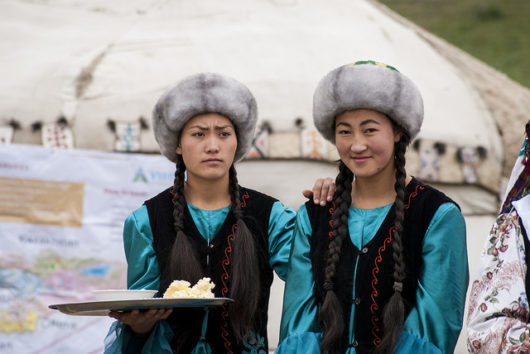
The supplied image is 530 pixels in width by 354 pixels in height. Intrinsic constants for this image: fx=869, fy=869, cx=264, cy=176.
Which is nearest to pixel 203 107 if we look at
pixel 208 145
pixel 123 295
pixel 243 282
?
pixel 208 145

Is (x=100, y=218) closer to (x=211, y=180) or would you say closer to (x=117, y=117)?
(x=117, y=117)

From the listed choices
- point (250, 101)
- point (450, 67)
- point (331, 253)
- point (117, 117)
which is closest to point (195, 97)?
point (250, 101)

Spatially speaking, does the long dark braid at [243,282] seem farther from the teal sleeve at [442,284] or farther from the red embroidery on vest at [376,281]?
the teal sleeve at [442,284]

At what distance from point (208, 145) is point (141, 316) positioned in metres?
0.54

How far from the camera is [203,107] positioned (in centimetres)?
260

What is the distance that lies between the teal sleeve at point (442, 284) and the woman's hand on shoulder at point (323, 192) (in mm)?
309

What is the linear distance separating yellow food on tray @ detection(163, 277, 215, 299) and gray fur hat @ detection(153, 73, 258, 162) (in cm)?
53

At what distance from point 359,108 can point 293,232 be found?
1.33 ft

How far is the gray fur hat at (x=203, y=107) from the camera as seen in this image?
2609 mm

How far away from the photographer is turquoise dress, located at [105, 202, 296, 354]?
2529 mm

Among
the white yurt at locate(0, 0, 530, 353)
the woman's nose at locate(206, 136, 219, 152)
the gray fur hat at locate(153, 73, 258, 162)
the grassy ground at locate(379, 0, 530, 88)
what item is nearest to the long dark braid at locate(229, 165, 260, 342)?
the woman's nose at locate(206, 136, 219, 152)

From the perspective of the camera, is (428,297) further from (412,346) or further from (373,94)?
(373,94)

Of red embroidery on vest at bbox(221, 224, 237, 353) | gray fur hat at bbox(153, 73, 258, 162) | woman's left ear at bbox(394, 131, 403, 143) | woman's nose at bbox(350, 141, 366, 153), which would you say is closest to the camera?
woman's nose at bbox(350, 141, 366, 153)

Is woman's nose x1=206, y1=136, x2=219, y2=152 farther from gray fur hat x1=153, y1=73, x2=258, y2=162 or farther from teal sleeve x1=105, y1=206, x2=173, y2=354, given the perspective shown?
teal sleeve x1=105, y1=206, x2=173, y2=354
